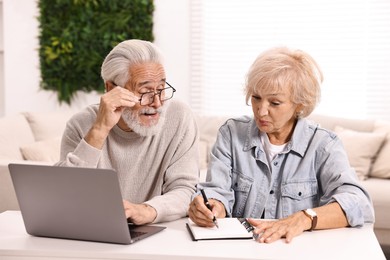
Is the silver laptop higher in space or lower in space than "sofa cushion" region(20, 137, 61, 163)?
higher

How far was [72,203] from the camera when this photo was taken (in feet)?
6.50

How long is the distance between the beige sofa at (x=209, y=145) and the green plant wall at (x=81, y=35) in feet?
1.85

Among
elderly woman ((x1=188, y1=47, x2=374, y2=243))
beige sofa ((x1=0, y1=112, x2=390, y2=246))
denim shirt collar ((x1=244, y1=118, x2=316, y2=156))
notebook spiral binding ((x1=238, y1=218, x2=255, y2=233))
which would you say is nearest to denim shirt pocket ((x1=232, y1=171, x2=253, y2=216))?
elderly woman ((x1=188, y1=47, x2=374, y2=243))

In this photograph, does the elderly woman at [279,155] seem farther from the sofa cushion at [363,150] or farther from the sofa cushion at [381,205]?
the sofa cushion at [363,150]

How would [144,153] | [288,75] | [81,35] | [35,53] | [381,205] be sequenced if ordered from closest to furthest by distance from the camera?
1. [288,75]
2. [144,153]
3. [381,205]
4. [81,35]
5. [35,53]

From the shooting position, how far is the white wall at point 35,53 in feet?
18.6

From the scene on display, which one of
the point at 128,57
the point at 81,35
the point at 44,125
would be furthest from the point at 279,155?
the point at 81,35

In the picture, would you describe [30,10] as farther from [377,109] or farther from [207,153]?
[377,109]

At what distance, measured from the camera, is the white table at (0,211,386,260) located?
1.87m

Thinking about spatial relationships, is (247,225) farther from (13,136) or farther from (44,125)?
(44,125)

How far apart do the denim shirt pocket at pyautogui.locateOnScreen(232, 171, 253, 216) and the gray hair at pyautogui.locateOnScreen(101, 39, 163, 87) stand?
0.50 m

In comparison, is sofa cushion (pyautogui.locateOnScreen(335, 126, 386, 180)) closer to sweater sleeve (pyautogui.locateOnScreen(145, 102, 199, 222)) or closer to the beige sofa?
the beige sofa

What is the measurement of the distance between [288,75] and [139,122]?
1.83 ft

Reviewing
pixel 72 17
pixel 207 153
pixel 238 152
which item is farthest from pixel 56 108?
pixel 238 152
